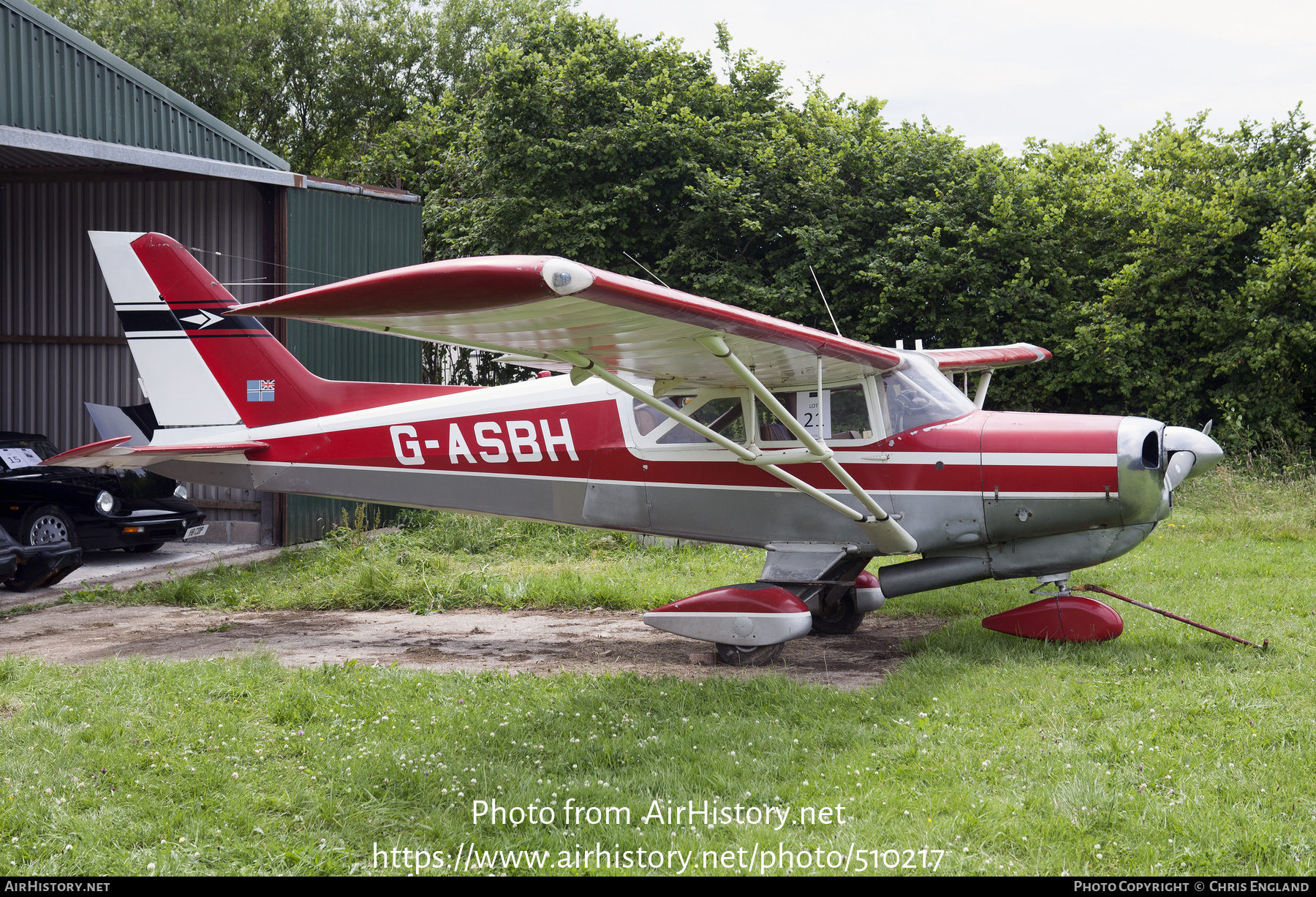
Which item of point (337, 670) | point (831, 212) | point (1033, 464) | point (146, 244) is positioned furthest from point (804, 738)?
point (831, 212)

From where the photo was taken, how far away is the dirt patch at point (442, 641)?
693 centimetres

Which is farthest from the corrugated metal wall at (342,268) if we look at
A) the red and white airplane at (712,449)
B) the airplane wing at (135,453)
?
the airplane wing at (135,453)

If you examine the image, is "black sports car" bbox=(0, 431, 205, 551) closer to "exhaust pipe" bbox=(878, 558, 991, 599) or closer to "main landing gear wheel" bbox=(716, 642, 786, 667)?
"main landing gear wheel" bbox=(716, 642, 786, 667)

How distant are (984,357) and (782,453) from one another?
12.8ft

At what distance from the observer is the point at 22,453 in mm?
11422

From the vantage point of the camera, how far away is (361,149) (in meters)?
34.4

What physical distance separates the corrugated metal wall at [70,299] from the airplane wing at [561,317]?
9.23m

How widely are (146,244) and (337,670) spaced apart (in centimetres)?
458

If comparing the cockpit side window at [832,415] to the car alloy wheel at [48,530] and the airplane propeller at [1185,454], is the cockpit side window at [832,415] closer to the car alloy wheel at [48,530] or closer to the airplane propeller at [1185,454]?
the airplane propeller at [1185,454]

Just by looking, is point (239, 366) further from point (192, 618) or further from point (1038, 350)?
point (1038, 350)

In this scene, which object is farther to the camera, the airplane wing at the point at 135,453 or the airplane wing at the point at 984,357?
the airplane wing at the point at 984,357

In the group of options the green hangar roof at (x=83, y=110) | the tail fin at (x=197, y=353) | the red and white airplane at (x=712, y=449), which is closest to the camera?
the red and white airplane at (x=712, y=449)

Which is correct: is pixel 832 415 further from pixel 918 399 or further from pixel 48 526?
pixel 48 526

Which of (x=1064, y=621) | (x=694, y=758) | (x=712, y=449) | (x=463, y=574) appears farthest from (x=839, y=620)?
(x=463, y=574)
